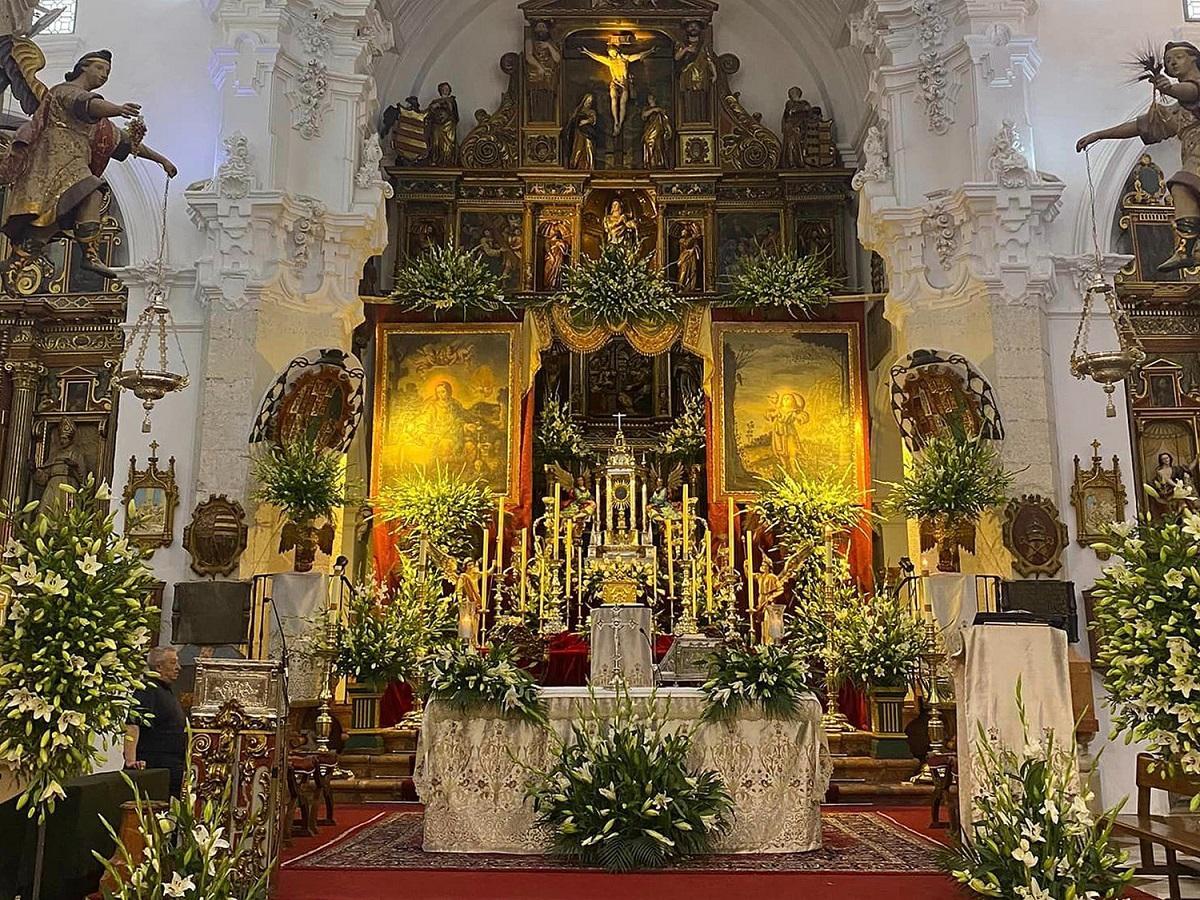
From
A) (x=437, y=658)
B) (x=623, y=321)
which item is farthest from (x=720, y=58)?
(x=437, y=658)

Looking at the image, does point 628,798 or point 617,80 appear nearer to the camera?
point 628,798

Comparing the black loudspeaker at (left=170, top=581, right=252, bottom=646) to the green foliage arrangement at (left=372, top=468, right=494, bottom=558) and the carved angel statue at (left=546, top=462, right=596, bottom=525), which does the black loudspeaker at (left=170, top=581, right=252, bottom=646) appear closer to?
the green foliage arrangement at (left=372, top=468, right=494, bottom=558)

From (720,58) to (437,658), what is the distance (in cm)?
1339

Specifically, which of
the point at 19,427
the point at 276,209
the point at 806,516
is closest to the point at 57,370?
the point at 19,427

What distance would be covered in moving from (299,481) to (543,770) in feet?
18.2

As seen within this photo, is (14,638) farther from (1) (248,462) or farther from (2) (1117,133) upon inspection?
(2) (1117,133)

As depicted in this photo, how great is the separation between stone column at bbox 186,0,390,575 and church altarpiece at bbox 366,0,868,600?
2.12 meters

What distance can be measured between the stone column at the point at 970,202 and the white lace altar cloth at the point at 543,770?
18.2ft

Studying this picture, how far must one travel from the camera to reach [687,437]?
1650 cm

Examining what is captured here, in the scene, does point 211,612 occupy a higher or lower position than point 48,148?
lower

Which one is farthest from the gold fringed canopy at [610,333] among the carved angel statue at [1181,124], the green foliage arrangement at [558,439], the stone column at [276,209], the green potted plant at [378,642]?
the carved angel statue at [1181,124]

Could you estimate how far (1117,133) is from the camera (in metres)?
12.5

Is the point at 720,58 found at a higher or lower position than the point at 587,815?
higher

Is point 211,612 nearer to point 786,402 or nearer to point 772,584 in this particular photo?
point 772,584
